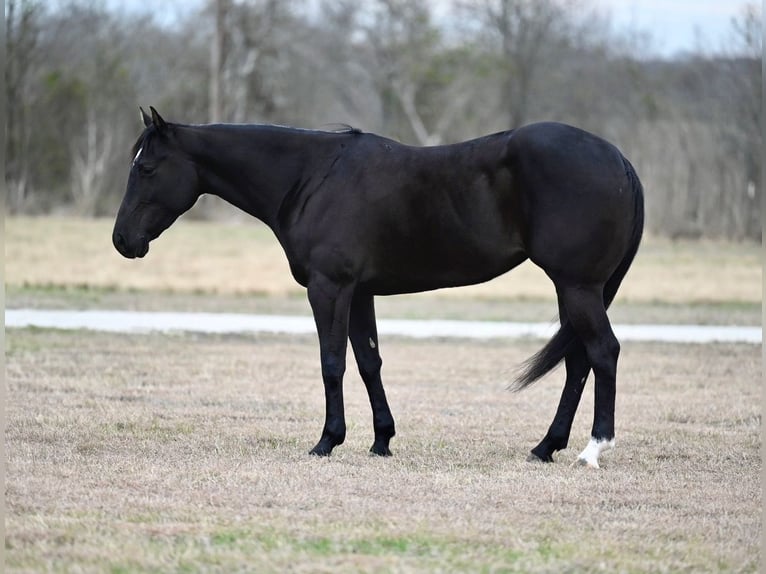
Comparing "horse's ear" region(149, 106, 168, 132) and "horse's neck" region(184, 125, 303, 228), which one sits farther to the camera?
"horse's neck" region(184, 125, 303, 228)

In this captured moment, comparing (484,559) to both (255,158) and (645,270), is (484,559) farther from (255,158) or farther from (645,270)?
(645,270)

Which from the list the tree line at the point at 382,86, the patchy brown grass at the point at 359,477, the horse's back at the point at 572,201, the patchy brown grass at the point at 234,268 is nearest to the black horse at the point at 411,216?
the horse's back at the point at 572,201

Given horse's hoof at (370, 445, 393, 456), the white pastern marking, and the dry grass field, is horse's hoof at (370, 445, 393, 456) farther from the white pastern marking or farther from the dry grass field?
the white pastern marking

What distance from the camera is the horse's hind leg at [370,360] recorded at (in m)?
6.93

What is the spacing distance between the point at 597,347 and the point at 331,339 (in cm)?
157

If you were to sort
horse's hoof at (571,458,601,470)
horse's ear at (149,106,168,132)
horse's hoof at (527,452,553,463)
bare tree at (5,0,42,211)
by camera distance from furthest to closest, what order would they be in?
bare tree at (5,0,42,211), horse's ear at (149,106,168,132), horse's hoof at (527,452,553,463), horse's hoof at (571,458,601,470)

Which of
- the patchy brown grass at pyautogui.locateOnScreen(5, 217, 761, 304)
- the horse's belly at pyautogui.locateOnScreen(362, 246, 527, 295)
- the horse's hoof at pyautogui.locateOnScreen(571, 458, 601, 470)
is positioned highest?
the horse's belly at pyautogui.locateOnScreen(362, 246, 527, 295)

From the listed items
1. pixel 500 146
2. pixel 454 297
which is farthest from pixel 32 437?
pixel 454 297

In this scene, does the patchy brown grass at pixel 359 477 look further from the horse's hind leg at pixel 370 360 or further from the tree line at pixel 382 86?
the tree line at pixel 382 86

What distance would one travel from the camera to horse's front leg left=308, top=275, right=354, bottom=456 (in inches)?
263

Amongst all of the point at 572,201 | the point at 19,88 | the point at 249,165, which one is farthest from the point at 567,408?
the point at 19,88

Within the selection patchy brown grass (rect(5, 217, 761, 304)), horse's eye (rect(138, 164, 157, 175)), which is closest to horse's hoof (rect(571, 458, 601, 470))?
horse's eye (rect(138, 164, 157, 175))

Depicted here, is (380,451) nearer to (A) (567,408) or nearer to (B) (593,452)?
(A) (567,408)

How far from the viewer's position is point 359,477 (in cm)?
606
